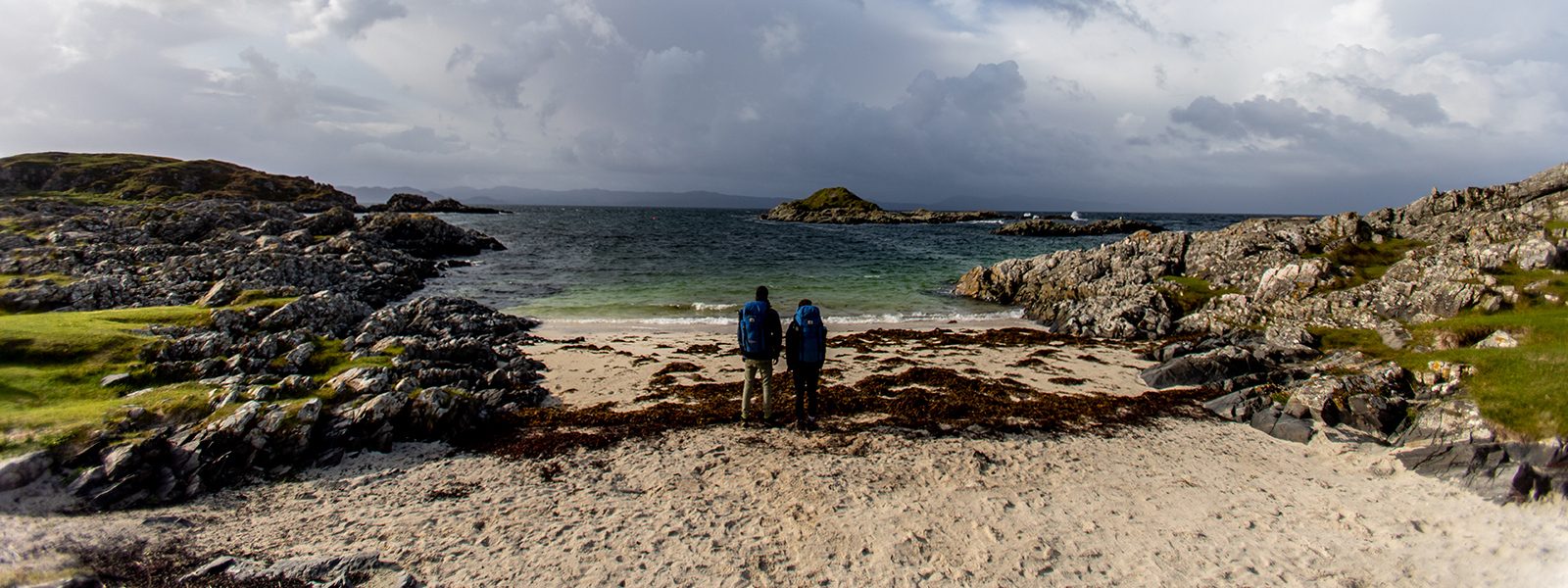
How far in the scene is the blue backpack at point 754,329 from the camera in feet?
42.4

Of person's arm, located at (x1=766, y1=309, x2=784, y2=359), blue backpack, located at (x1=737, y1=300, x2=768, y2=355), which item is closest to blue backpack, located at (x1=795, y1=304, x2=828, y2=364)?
person's arm, located at (x1=766, y1=309, x2=784, y2=359)

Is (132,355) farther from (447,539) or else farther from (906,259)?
(906,259)

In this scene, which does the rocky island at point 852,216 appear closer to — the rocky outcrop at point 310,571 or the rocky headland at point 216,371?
the rocky headland at point 216,371

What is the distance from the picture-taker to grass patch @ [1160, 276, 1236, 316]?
26.7 metres

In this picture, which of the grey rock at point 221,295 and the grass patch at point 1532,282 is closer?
the grass patch at point 1532,282

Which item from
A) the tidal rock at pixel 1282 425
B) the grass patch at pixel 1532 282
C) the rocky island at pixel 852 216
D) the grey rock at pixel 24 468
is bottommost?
the tidal rock at pixel 1282 425

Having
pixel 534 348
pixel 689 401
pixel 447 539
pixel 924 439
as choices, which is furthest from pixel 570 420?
pixel 534 348

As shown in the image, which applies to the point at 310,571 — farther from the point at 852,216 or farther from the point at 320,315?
the point at 852,216

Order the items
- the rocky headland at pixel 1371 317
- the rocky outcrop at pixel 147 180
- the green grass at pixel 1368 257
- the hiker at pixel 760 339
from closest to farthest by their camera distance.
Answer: the rocky headland at pixel 1371 317, the hiker at pixel 760 339, the green grass at pixel 1368 257, the rocky outcrop at pixel 147 180

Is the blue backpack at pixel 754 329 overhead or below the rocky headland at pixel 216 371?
overhead

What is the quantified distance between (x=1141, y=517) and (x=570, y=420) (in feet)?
36.8

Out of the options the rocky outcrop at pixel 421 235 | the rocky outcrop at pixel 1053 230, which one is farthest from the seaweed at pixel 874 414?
the rocky outcrop at pixel 1053 230

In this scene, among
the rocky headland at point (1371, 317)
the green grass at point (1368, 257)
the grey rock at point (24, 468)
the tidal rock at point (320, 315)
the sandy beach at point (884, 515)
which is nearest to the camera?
the sandy beach at point (884, 515)

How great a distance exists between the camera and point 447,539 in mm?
8695
